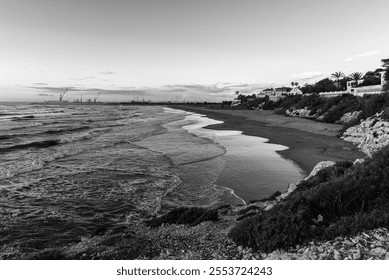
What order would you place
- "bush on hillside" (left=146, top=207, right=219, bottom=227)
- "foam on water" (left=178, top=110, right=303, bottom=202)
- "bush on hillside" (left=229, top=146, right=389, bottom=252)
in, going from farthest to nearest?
"foam on water" (left=178, top=110, right=303, bottom=202)
"bush on hillside" (left=146, top=207, right=219, bottom=227)
"bush on hillside" (left=229, top=146, right=389, bottom=252)

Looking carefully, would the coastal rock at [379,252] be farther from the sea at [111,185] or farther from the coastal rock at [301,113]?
the coastal rock at [301,113]

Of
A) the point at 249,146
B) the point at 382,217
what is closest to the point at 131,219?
the point at 382,217

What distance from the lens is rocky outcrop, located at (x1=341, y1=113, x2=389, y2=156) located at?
734 inches

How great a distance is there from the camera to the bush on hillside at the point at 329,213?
5379 mm

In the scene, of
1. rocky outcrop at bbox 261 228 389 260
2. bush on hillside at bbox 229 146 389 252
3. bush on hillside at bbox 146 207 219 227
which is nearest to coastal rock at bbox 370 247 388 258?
rocky outcrop at bbox 261 228 389 260

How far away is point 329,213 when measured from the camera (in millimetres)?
6180

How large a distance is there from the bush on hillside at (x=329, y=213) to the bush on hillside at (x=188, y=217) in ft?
5.08

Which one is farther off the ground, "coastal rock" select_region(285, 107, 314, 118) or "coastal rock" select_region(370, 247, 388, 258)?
"coastal rock" select_region(285, 107, 314, 118)

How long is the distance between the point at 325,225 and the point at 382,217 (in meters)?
1.13

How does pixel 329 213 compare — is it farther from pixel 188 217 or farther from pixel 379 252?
pixel 188 217

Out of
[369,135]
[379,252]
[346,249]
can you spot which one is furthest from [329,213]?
[369,135]

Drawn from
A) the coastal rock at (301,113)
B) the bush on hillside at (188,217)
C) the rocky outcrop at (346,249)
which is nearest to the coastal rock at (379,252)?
the rocky outcrop at (346,249)

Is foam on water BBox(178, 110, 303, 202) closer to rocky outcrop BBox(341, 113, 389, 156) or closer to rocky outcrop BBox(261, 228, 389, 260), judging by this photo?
rocky outcrop BBox(261, 228, 389, 260)

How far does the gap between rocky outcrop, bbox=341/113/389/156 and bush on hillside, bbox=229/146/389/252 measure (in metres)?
12.6
